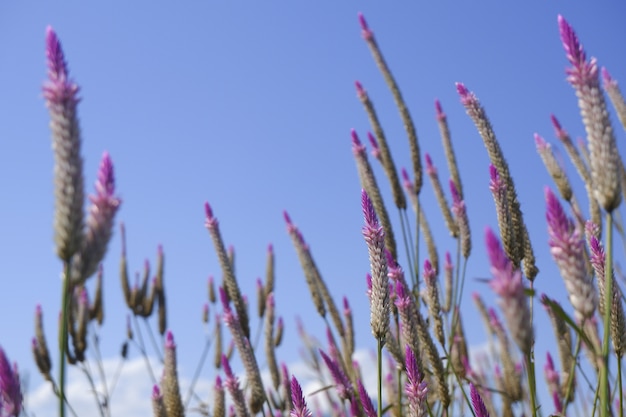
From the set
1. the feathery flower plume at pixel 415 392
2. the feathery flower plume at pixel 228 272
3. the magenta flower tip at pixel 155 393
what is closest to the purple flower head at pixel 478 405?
the feathery flower plume at pixel 415 392

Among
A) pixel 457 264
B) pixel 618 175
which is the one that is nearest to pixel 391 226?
pixel 457 264

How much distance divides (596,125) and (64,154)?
105cm

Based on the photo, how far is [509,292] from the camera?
97 centimetres

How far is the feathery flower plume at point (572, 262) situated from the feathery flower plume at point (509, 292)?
220 millimetres

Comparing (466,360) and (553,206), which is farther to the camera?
(466,360)

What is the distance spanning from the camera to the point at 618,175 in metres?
1.27

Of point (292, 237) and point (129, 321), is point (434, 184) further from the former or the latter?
point (129, 321)

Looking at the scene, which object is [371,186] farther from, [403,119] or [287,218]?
[287,218]

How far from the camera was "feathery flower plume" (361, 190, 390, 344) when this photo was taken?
1831 mm

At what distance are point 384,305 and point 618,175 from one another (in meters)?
0.78

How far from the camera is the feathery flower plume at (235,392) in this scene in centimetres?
257

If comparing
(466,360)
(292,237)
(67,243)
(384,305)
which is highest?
(292,237)

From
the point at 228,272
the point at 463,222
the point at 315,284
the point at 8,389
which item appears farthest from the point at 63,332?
the point at 315,284

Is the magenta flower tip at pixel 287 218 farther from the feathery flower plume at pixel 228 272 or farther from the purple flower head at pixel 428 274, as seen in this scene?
the purple flower head at pixel 428 274
